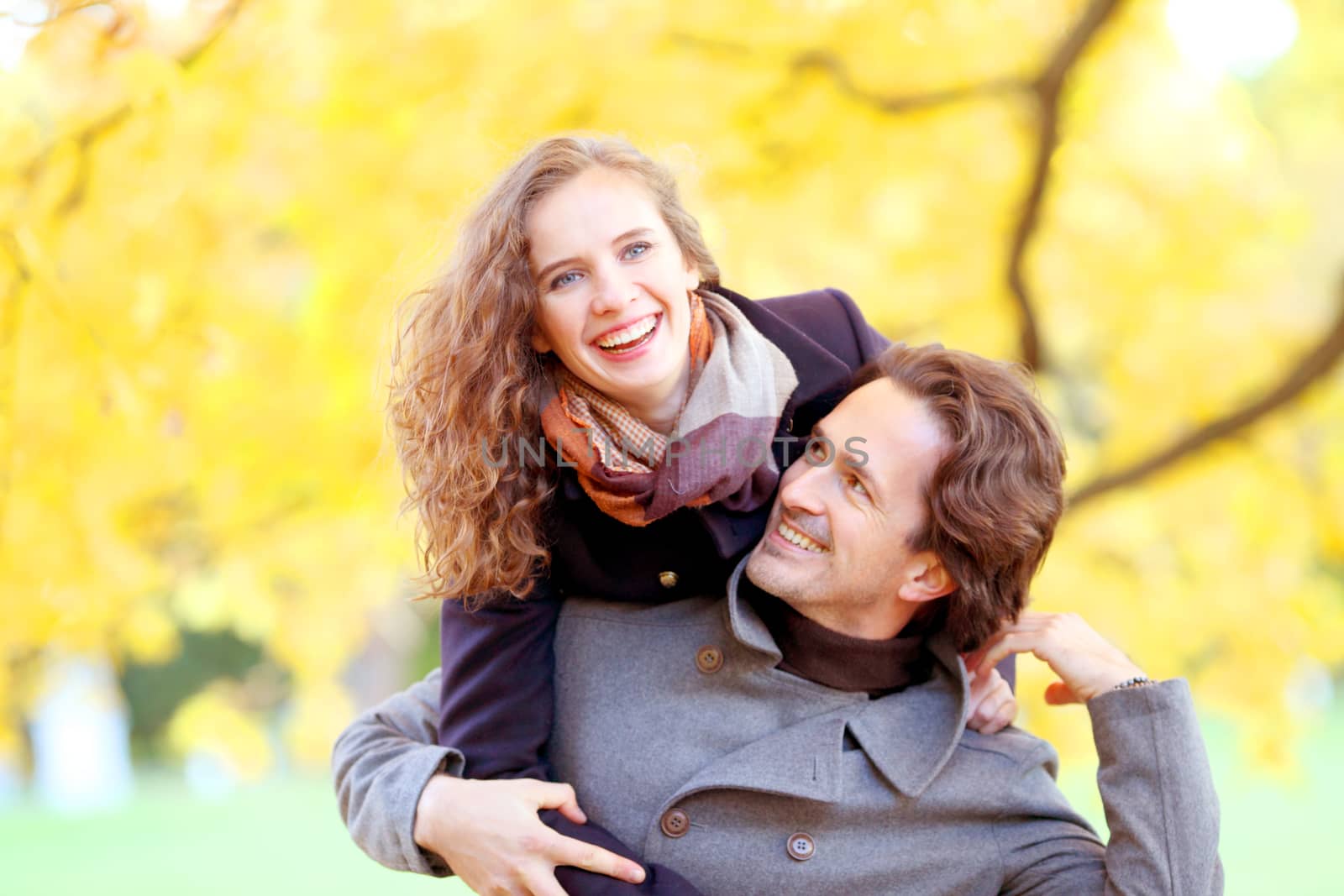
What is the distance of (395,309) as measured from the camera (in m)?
2.59

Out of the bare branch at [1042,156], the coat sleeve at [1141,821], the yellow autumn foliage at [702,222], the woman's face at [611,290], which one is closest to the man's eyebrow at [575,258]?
the woman's face at [611,290]

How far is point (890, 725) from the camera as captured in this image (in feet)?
7.64

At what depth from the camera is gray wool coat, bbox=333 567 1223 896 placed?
7.14 ft

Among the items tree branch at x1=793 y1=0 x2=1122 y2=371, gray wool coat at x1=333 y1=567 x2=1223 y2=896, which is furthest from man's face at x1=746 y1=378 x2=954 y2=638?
tree branch at x1=793 y1=0 x2=1122 y2=371

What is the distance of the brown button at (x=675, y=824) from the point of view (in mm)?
2270

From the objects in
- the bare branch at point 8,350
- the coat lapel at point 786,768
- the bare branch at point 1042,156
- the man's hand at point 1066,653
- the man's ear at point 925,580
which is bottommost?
the coat lapel at point 786,768

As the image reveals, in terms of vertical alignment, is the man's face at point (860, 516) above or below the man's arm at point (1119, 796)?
above

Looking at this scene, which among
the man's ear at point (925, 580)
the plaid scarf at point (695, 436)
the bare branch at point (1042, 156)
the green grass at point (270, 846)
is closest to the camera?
the plaid scarf at point (695, 436)

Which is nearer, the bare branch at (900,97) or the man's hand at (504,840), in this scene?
the man's hand at (504,840)

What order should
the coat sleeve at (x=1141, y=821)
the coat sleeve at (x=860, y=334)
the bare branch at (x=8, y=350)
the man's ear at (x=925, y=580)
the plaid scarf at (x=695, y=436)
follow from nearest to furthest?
1. the coat sleeve at (x=1141, y=821)
2. the plaid scarf at (x=695, y=436)
3. the man's ear at (x=925, y=580)
4. the coat sleeve at (x=860, y=334)
5. the bare branch at (x=8, y=350)

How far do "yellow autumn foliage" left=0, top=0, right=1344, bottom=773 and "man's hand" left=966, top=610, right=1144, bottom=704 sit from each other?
1.80 metres

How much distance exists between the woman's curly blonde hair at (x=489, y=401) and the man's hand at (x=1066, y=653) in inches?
33.4

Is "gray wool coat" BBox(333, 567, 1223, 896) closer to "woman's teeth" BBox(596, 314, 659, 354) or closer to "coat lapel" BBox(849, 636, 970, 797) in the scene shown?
"coat lapel" BBox(849, 636, 970, 797)

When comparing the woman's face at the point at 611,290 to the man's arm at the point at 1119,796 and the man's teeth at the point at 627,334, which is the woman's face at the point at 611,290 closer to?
the man's teeth at the point at 627,334
